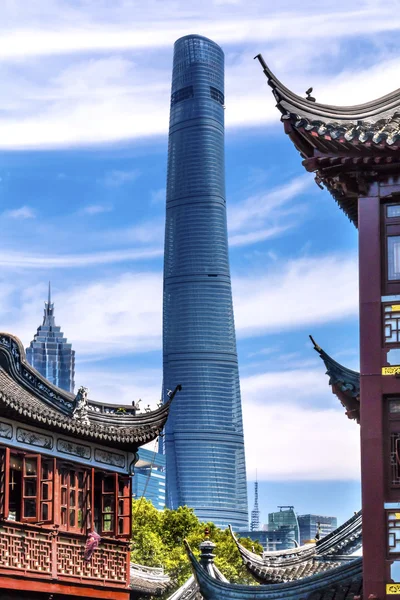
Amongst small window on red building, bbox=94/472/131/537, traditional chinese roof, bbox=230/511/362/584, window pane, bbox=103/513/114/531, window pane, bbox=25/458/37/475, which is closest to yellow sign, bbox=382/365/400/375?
traditional chinese roof, bbox=230/511/362/584

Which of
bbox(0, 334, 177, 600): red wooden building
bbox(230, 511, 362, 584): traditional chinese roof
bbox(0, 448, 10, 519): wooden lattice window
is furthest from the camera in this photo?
bbox(0, 334, 177, 600): red wooden building

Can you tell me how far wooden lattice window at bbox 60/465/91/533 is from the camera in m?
32.5

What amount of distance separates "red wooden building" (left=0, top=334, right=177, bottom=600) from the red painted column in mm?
12150

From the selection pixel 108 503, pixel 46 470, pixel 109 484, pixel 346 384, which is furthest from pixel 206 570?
pixel 109 484

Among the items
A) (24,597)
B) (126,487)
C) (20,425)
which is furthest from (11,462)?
(126,487)

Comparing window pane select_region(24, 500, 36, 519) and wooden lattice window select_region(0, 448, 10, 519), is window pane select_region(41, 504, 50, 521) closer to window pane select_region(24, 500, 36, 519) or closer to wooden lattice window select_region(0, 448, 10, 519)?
window pane select_region(24, 500, 36, 519)

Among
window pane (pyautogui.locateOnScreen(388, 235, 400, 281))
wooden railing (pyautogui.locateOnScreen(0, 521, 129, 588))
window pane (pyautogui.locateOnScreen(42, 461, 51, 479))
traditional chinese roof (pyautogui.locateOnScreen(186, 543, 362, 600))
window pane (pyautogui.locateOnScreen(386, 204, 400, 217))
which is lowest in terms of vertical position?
traditional chinese roof (pyautogui.locateOnScreen(186, 543, 362, 600))

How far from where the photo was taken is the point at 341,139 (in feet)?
67.2

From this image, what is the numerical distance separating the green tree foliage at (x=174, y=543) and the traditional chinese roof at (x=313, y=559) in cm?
2306

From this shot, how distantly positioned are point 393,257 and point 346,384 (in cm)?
282

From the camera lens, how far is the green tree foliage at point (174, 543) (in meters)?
55.8

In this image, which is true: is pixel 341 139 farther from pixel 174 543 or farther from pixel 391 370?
pixel 174 543

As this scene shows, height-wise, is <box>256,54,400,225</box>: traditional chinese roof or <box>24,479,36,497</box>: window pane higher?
<box>256,54,400,225</box>: traditional chinese roof

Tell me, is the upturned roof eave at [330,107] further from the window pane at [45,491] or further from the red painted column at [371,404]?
the window pane at [45,491]
